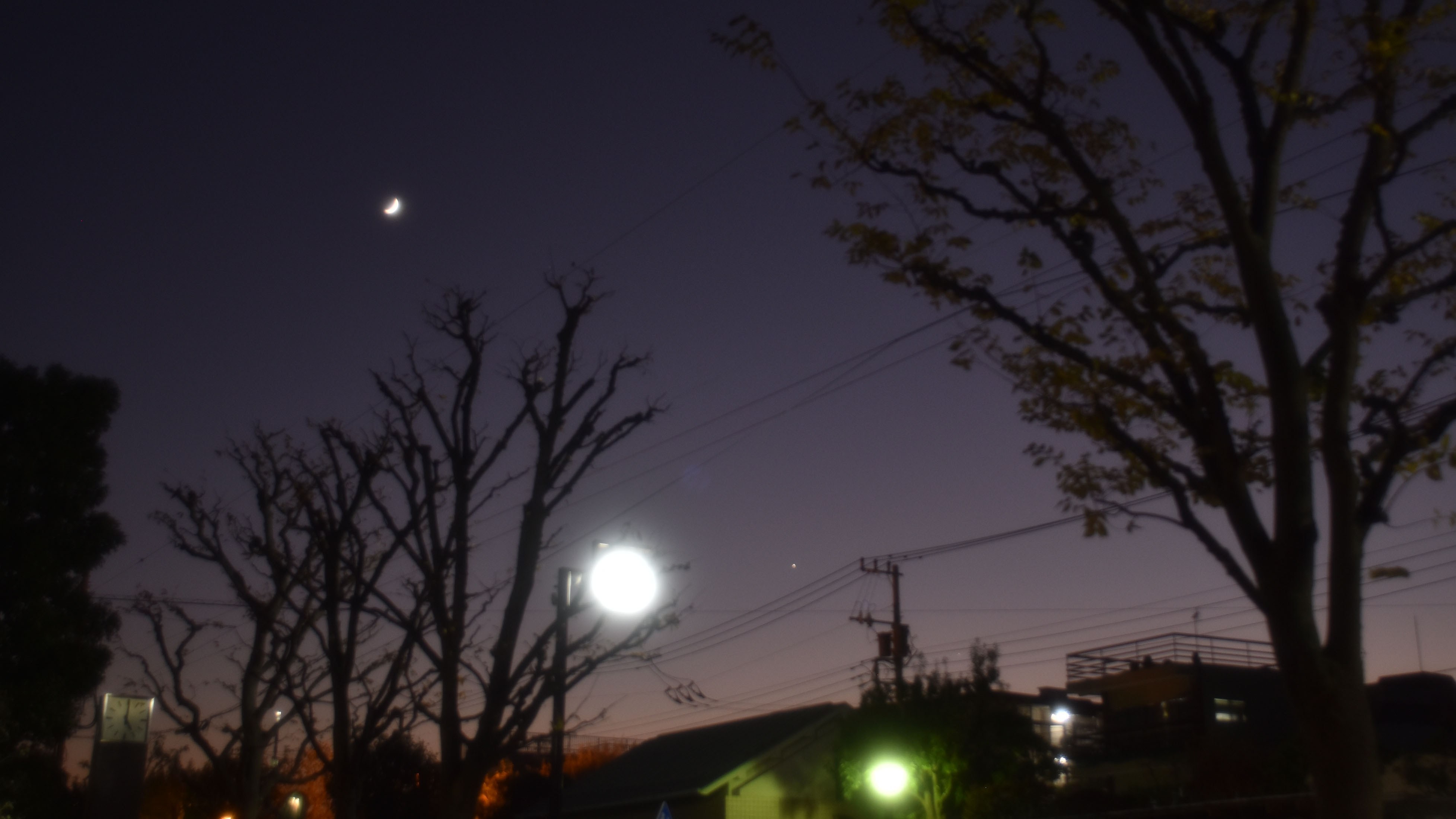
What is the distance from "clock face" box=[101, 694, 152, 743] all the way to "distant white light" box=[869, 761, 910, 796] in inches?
714

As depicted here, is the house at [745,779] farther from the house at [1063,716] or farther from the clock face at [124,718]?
the clock face at [124,718]

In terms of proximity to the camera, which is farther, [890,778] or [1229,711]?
[1229,711]

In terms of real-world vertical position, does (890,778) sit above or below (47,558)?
below

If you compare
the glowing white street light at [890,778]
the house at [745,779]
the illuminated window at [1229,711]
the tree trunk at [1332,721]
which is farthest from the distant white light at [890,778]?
the tree trunk at [1332,721]

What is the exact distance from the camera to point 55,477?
2008 centimetres

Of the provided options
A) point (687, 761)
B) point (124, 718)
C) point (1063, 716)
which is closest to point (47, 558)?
point (124, 718)

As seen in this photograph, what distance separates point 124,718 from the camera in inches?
396

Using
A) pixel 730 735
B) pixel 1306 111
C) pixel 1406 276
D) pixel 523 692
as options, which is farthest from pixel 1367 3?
pixel 730 735

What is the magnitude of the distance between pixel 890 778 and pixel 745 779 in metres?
7.70

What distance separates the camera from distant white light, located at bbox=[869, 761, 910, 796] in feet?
82.0

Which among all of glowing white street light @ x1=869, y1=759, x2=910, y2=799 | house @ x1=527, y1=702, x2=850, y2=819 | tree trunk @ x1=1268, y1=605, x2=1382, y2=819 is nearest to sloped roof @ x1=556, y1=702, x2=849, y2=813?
house @ x1=527, y1=702, x2=850, y2=819

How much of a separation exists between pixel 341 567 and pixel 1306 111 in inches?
637

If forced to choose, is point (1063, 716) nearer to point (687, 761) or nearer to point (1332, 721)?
point (687, 761)

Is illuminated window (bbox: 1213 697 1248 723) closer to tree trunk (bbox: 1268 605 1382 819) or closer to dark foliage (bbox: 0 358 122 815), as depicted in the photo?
dark foliage (bbox: 0 358 122 815)
